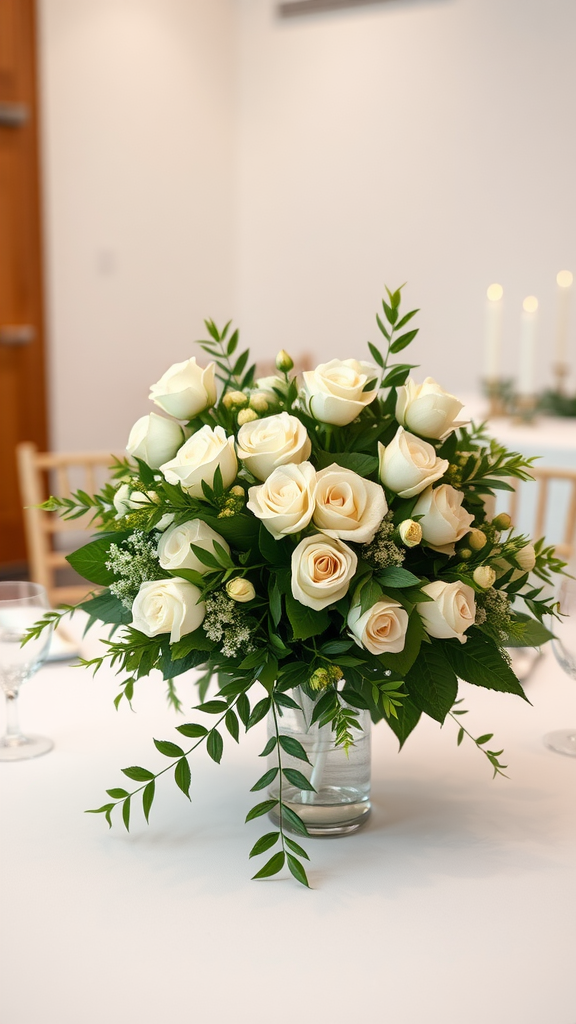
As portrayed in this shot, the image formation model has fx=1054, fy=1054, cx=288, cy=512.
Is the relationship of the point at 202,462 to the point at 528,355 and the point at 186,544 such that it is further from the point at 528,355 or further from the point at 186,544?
the point at 528,355

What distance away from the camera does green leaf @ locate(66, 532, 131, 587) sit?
897 mm

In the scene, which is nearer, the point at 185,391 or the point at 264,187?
the point at 185,391

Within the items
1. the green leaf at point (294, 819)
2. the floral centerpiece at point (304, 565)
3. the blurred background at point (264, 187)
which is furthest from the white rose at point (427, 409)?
the blurred background at point (264, 187)

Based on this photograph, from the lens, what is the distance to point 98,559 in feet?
2.95

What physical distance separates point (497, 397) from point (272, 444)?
8.47ft

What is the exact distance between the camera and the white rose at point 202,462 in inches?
32.2

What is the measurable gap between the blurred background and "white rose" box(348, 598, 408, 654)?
359 centimetres

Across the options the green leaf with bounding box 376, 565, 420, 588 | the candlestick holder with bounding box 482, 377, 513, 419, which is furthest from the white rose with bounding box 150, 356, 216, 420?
the candlestick holder with bounding box 482, 377, 513, 419

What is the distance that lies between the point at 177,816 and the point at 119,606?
0.20 m

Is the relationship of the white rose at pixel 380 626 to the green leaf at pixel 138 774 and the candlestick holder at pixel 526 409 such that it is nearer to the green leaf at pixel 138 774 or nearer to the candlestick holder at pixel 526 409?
the green leaf at pixel 138 774

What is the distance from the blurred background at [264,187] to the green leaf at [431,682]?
3.53m

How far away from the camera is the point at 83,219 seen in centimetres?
462

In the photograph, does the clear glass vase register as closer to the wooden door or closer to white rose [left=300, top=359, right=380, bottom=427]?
white rose [left=300, top=359, right=380, bottom=427]

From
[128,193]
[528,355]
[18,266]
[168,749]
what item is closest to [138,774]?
[168,749]
